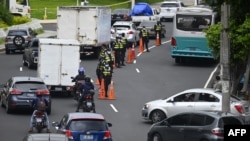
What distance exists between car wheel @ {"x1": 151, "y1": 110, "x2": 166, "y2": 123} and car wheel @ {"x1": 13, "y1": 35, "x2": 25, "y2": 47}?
69.7ft

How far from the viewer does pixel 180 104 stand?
3005 centimetres

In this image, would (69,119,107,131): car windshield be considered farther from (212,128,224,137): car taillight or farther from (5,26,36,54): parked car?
(5,26,36,54): parked car

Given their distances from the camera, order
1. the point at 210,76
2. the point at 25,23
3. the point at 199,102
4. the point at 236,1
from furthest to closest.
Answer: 1. the point at 25,23
2. the point at 210,76
3. the point at 199,102
4. the point at 236,1

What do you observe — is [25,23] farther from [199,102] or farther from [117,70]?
[199,102]

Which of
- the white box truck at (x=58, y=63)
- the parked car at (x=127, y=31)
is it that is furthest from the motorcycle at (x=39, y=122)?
the parked car at (x=127, y=31)

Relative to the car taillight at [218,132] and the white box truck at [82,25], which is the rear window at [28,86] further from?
the white box truck at [82,25]

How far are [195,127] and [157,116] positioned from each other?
6.40 meters

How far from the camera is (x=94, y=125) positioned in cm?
2339

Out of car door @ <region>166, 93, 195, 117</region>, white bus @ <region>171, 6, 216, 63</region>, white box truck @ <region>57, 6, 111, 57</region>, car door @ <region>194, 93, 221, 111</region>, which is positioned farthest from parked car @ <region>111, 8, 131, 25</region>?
car door @ <region>194, 93, 221, 111</region>

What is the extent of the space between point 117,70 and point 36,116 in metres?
17.8

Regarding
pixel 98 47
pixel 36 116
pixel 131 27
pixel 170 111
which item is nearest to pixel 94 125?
pixel 36 116

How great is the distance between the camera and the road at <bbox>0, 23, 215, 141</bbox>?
1145 inches

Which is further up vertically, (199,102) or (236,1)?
(236,1)

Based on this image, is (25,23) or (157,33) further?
(25,23)
